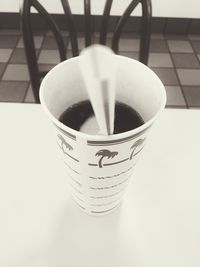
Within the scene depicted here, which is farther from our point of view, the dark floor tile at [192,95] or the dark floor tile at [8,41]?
the dark floor tile at [8,41]

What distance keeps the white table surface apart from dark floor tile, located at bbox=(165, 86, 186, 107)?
1023mm

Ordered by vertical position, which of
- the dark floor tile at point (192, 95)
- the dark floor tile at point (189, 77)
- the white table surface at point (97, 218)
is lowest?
the dark floor tile at point (192, 95)

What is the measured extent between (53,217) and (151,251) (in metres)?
0.14

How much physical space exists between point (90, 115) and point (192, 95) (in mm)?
1315

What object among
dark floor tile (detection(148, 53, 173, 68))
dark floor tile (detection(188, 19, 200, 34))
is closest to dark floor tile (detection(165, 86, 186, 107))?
dark floor tile (detection(148, 53, 173, 68))

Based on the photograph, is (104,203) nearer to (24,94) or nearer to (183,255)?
(183,255)

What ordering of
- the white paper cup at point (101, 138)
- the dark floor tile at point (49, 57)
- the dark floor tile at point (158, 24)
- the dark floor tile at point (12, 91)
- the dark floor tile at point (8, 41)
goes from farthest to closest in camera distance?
the dark floor tile at point (158, 24)
the dark floor tile at point (8, 41)
the dark floor tile at point (49, 57)
the dark floor tile at point (12, 91)
the white paper cup at point (101, 138)

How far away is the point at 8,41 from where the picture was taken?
1884 millimetres

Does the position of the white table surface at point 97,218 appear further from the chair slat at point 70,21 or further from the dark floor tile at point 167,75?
the dark floor tile at point 167,75

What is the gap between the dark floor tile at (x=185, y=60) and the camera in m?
1.74

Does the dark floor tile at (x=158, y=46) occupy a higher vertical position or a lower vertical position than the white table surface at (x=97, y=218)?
lower

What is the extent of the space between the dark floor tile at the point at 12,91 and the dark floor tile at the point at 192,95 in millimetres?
898

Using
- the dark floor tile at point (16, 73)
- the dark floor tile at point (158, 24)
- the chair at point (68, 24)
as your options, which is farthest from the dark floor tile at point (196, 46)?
the chair at point (68, 24)

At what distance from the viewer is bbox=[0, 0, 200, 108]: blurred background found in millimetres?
1551
